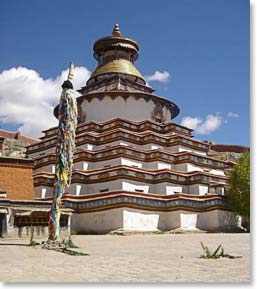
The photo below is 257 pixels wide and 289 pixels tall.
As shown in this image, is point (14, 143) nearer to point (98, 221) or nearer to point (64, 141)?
point (98, 221)

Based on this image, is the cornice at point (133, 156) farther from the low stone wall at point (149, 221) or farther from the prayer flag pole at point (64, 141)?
the prayer flag pole at point (64, 141)

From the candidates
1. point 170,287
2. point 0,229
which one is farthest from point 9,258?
point 0,229

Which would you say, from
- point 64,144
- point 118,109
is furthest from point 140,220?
point 118,109

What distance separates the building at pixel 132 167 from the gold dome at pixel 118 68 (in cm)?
5

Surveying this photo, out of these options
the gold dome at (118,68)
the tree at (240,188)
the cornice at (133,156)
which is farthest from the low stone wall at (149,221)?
the gold dome at (118,68)

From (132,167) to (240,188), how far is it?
12.4 feet

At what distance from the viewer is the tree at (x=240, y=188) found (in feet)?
44.3

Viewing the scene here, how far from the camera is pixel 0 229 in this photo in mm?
10609

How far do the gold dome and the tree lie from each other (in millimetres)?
8977

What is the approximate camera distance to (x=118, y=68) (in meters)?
21.1

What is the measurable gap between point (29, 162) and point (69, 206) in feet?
6.60

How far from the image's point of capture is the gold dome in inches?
827

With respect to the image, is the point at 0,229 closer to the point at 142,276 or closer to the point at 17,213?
the point at 17,213

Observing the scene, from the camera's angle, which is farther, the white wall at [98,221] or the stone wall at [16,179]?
the white wall at [98,221]
